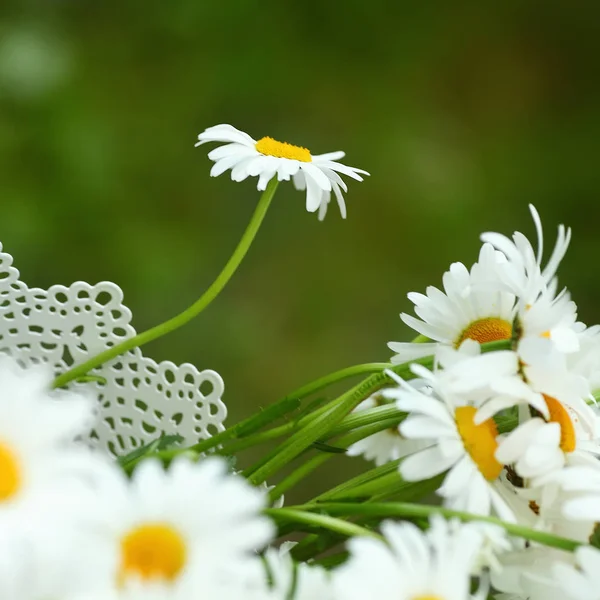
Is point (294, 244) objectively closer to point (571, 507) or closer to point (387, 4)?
point (387, 4)

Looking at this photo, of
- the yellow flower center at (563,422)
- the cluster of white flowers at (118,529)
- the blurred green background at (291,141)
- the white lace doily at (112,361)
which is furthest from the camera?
the blurred green background at (291,141)

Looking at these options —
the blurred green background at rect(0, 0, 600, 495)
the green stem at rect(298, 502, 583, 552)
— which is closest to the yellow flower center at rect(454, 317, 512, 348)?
the green stem at rect(298, 502, 583, 552)

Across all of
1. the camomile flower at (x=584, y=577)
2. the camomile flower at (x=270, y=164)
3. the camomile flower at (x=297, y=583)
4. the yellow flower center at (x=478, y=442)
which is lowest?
the camomile flower at (x=584, y=577)

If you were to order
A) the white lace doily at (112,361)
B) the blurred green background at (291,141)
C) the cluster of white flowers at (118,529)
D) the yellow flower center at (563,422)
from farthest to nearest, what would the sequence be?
the blurred green background at (291,141) < the white lace doily at (112,361) < the yellow flower center at (563,422) < the cluster of white flowers at (118,529)

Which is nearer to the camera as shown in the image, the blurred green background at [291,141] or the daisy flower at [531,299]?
the daisy flower at [531,299]

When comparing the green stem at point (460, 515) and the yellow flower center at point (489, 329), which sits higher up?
the yellow flower center at point (489, 329)

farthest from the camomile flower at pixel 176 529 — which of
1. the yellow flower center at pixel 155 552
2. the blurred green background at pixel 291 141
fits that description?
the blurred green background at pixel 291 141

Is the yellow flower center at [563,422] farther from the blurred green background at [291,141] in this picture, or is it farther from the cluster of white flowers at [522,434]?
the blurred green background at [291,141]
